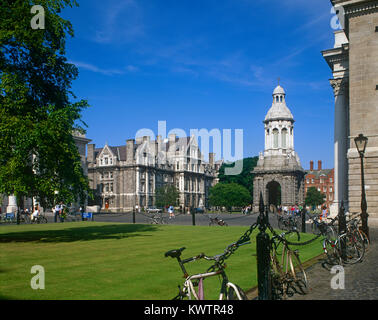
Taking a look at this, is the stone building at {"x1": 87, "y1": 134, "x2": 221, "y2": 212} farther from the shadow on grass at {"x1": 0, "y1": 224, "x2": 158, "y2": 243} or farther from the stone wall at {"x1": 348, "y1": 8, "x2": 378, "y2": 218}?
the stone wall at {"x1": 348, "y1": 8, "x2": 378, "y2": 218}

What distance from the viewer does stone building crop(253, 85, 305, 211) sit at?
8625 cm

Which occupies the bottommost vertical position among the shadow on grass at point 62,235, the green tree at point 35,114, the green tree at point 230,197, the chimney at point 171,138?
the green tree at point 230,197

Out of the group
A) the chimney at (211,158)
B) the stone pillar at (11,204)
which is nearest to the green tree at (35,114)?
the stone pillar at (11,204)

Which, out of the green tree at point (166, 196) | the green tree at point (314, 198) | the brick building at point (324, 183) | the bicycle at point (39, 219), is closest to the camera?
the bicycle at point (39, 219)

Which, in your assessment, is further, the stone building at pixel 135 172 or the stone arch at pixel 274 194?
the stone building at pixel 135 172

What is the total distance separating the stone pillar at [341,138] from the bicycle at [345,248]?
21.2 m

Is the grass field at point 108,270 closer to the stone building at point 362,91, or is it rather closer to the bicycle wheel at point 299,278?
the bicycle wheel at point 299,278

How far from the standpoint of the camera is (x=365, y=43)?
28.2 metres

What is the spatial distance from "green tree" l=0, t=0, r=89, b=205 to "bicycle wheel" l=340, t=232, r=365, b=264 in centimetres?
1121

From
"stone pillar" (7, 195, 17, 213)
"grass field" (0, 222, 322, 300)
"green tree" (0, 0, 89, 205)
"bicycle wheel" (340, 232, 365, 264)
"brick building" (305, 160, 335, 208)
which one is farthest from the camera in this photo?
"brick building" (305, 160, 335, 208)

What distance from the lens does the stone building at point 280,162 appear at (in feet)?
283

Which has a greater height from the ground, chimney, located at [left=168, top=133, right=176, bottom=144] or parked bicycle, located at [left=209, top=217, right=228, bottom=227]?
chimney, located at [left=168, top=133, right=176, bottom=144]

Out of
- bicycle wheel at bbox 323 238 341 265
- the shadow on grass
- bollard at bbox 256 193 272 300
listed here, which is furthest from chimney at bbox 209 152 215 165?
bollard at bbox 256 193 272 300
